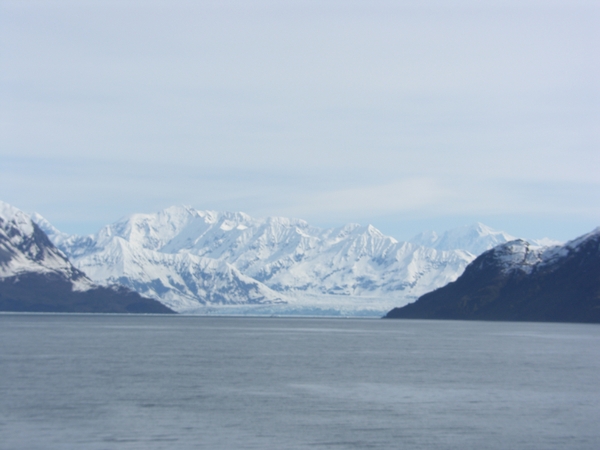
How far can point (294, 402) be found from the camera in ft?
273

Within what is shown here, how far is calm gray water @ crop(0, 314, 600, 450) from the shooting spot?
64625mm

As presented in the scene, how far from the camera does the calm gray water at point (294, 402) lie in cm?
6462

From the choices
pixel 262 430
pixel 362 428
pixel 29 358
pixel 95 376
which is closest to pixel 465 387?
pixel 362 428

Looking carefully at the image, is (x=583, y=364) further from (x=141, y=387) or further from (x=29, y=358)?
(x=29, y=358)

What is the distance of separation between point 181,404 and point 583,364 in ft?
264

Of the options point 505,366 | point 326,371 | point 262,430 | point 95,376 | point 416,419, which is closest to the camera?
point 262,430

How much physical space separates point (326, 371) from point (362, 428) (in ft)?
150

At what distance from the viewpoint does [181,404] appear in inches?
3179

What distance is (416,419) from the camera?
74125 mm

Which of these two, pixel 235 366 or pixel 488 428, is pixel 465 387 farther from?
pixel 235 366

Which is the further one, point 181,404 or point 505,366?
point 505,366

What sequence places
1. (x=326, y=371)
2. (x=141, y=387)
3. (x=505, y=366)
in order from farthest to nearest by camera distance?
1. (x=505, y=366)
2. (x=326, y=371)
3. (x=141, y=387)

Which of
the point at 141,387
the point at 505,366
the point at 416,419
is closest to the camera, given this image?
the point at 416,419

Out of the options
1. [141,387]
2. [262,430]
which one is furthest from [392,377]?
[262,430]
